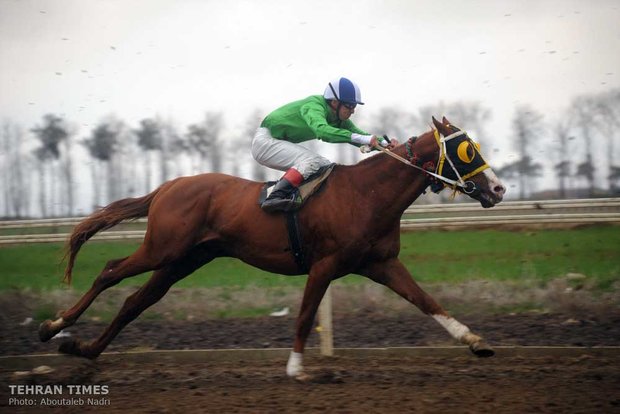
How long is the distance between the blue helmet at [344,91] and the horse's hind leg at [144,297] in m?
2.27

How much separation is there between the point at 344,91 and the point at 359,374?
2.91 meters

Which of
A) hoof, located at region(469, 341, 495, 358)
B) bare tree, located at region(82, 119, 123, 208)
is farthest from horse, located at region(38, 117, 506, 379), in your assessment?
bare tree, located at region(82, 119, 123, 208)

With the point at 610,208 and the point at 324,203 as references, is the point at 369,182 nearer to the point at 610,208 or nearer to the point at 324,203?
the point at 324,203

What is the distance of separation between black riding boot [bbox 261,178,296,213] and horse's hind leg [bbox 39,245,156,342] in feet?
4.95

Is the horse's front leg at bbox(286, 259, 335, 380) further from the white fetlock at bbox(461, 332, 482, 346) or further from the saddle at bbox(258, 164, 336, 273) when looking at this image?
the white fetlock at bbox(461, 332, 482, 346)

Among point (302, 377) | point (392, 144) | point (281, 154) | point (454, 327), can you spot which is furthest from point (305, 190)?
point (454, 327)

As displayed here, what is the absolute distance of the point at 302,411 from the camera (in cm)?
660

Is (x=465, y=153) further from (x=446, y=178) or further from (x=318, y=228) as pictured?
(x=318, y=228)

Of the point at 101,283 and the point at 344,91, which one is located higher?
the point at 344,91

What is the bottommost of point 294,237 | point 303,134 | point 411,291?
point 411,291

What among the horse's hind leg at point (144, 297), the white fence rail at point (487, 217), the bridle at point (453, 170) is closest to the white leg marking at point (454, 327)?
the bridle at point (453, 170)

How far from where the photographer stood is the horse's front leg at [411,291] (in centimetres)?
805

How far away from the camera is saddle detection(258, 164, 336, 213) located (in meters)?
8.38

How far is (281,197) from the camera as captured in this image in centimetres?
838
